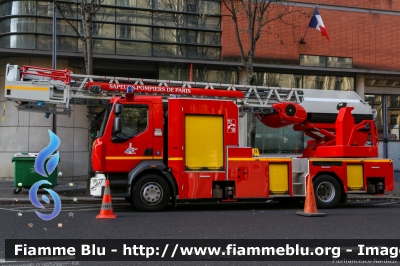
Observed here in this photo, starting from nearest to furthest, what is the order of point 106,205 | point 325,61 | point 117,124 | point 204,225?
point 204,225 < point 106,205 < point 117,124 < point 325,61

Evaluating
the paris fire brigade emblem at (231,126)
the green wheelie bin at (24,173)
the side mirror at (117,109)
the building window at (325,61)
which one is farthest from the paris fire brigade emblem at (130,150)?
the building window at (325,61)

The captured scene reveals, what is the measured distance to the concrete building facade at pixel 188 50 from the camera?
1830 centimetres

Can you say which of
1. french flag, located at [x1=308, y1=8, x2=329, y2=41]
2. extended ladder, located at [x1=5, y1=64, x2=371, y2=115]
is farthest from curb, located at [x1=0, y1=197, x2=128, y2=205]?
french flag, located at [x1=308, y1=8, x2=329, y2=41]

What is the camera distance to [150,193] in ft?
34.6

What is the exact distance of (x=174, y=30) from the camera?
761 inches

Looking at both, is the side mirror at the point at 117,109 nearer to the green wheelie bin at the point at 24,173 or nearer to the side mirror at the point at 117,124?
the side mirror at the point at 117,124

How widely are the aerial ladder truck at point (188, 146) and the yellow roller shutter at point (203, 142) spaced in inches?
1.0

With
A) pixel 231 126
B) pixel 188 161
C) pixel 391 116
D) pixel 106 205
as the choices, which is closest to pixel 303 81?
pixel 391 116

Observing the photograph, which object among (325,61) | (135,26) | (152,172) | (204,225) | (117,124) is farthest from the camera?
(325,61)

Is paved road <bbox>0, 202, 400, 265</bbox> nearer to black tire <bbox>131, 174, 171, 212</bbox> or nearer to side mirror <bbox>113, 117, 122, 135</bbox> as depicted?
black tire <bbox>131, 174, 171, 212</bbox>

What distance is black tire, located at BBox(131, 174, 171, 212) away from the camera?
10508mm

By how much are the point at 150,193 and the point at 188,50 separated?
33.6 ft

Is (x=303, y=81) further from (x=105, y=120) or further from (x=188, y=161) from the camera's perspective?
(x=105, y=120)

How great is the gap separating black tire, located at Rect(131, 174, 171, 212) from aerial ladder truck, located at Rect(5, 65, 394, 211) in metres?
0.02
